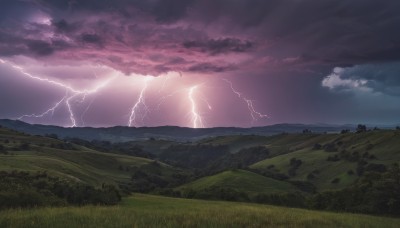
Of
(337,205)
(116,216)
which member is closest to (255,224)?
(116,216)

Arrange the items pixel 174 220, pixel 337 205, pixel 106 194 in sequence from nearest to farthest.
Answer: pixel 174 220, pixel 106 194, pixel 337 205

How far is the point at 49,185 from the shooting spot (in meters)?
63.9

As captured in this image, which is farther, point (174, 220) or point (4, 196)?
point (4, 196)

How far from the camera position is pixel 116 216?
24016 mm

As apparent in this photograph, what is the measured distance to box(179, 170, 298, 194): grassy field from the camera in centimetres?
15838

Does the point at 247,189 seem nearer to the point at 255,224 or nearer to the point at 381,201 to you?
the point at 381,201

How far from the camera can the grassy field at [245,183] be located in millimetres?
158375

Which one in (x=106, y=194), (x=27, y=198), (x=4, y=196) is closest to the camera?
(x=4, y=196)

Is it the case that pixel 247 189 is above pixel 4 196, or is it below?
below

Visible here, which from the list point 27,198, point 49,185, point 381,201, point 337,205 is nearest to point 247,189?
point 337,205

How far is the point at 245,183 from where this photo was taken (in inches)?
6432

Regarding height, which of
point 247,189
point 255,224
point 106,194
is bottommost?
point 247,189

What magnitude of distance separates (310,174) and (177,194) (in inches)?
3445

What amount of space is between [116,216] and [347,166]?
591 feet
